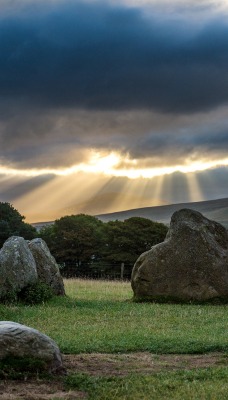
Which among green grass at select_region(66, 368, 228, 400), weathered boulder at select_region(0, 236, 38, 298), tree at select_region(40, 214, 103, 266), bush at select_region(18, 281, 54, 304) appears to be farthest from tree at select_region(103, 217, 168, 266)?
green grass at select_region(66, 368, 228, 400)

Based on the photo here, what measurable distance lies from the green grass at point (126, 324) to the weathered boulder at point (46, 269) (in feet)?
6.13

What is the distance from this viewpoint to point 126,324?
1855 centimetres

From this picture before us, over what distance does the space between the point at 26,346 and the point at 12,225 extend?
2305 inches

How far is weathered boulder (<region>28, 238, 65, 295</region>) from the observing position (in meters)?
27.2

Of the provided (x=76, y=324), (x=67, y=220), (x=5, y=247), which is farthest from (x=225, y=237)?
(x=67, y=220)

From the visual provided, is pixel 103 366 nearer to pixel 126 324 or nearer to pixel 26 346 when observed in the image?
pixel 26 346

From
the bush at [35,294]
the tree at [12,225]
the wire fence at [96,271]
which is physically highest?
the tree at [12,225]

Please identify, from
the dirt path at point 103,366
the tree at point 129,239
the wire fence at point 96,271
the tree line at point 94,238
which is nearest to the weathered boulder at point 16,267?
the dirt path at point 103,366

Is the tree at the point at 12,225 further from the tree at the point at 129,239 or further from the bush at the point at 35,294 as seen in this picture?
the bush at the point at 35,294

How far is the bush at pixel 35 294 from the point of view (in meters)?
24.4

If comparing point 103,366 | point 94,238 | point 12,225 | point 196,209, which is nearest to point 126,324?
point 103,366

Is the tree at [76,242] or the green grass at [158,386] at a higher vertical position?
the tree at [76,242]

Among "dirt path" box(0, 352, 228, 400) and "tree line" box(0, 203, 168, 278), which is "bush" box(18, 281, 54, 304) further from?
"tree line" box(0, 203, 168, 278)

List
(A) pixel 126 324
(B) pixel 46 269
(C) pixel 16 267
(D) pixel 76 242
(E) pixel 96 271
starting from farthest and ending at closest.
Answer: (D) pixel 76 242 < (E) pixel 96 271 < (B) pixel 46 269 < (C) pixel 16 267 < (A) pixel 126 324
